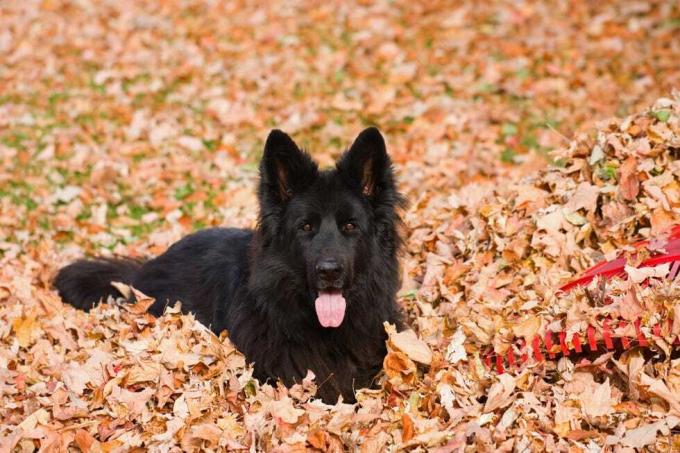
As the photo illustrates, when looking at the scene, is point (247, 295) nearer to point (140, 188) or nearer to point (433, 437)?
point (433, 437)

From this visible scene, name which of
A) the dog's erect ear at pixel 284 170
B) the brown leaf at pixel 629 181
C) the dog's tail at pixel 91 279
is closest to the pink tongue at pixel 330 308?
the dog's erect ear at pixel 284 170

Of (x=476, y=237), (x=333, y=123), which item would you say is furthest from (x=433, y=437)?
(x=333, y=123)

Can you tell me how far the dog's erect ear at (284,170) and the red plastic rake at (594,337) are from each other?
1633 mm

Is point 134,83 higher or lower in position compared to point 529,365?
higher

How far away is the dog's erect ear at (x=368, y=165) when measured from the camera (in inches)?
191

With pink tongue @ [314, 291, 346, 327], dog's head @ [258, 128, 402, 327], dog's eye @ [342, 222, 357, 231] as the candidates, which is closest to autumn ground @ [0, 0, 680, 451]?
pink tongue @ [314, 291, 346, 327]

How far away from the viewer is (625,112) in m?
10.1

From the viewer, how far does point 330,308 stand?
486cm

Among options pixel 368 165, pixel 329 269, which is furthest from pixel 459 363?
pixel 368 165

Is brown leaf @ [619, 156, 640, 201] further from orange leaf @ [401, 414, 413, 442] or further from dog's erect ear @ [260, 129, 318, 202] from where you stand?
orange leaf @ [401, 414, 413, 442]

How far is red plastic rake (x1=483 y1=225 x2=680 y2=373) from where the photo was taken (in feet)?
14.3

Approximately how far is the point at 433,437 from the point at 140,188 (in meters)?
5.86

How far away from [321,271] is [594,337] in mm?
1646

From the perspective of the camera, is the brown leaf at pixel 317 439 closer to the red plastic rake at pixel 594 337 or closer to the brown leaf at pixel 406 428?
the brown leaf at pixel 406 428
